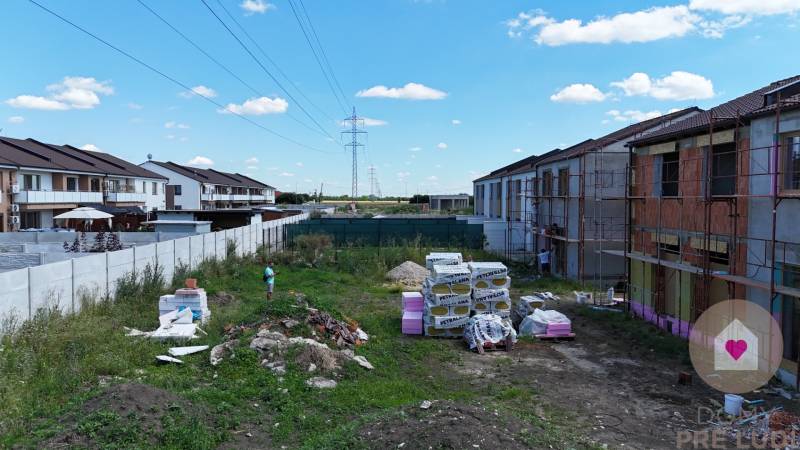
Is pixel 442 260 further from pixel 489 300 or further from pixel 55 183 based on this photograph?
Result: pixel 55 183

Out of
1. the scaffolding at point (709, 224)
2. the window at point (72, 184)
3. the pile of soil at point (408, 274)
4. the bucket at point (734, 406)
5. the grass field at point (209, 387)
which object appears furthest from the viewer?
the window at point (72, 184)

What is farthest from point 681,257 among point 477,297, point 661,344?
point 477,297

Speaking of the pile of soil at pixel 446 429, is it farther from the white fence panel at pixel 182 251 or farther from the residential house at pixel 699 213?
the white fence panel at pixel 182 251

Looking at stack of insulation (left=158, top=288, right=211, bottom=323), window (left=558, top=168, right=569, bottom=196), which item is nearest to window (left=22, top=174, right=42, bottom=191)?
stack of insulation (left=158, top=288, right=211, bottom=323)

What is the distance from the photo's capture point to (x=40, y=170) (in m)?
35.6

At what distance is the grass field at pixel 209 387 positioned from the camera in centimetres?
707

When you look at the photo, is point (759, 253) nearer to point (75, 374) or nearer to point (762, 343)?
point (762, 343)

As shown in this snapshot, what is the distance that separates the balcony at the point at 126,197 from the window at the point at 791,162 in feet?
147

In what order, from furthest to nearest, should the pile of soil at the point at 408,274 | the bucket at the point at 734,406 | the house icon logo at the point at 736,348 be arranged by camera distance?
the pile of soil at the point at 408,274 → the house icon logo at the point at 736,348 → the bucket at the point at 734,406

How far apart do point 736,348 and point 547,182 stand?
15.0 meters

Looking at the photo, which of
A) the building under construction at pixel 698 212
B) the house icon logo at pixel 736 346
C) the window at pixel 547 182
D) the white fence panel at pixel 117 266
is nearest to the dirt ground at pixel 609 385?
the house icon logo at pixel 736 346

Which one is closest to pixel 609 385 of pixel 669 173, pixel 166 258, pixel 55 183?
pixel 669 173

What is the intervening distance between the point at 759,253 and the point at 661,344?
317 cm

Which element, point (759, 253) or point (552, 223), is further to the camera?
point (552, 223)
